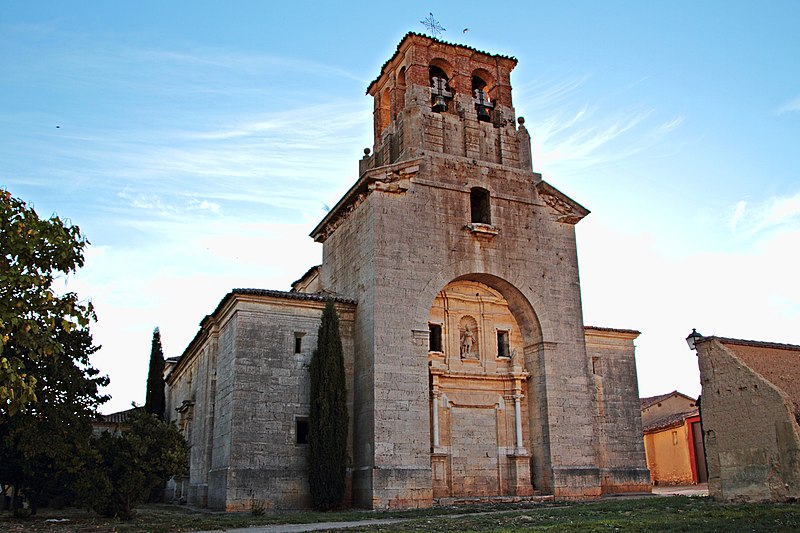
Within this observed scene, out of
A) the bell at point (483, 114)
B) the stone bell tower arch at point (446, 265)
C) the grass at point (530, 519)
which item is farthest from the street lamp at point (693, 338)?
the bell at point (483, 114)

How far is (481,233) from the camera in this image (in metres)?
22.4

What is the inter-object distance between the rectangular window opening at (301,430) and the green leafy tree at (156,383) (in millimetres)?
15556

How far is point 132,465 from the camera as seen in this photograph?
59.0 ft

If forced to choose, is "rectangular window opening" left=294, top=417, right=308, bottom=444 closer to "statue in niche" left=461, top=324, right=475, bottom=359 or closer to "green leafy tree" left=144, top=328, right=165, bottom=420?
"statue in niche" left=461, top=324, right=475, bottom=359

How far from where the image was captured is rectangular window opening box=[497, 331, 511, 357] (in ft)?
76.1

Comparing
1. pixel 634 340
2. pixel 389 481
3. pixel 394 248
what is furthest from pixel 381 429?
pixel 634 340

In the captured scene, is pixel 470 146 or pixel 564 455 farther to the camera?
pixel 470 146

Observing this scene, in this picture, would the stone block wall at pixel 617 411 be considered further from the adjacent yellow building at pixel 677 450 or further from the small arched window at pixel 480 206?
the adjacent yellow building at pixel 677 450

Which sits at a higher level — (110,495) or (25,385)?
(25,385)

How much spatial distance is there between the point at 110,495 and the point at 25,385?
10811 mm

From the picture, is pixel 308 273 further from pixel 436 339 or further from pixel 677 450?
pixel 677 450

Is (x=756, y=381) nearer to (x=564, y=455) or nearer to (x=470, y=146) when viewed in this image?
(x=564, y=455)

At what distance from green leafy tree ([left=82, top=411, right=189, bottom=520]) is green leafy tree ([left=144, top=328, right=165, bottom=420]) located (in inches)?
617

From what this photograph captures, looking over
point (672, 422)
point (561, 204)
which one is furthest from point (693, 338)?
point (672, 422)
